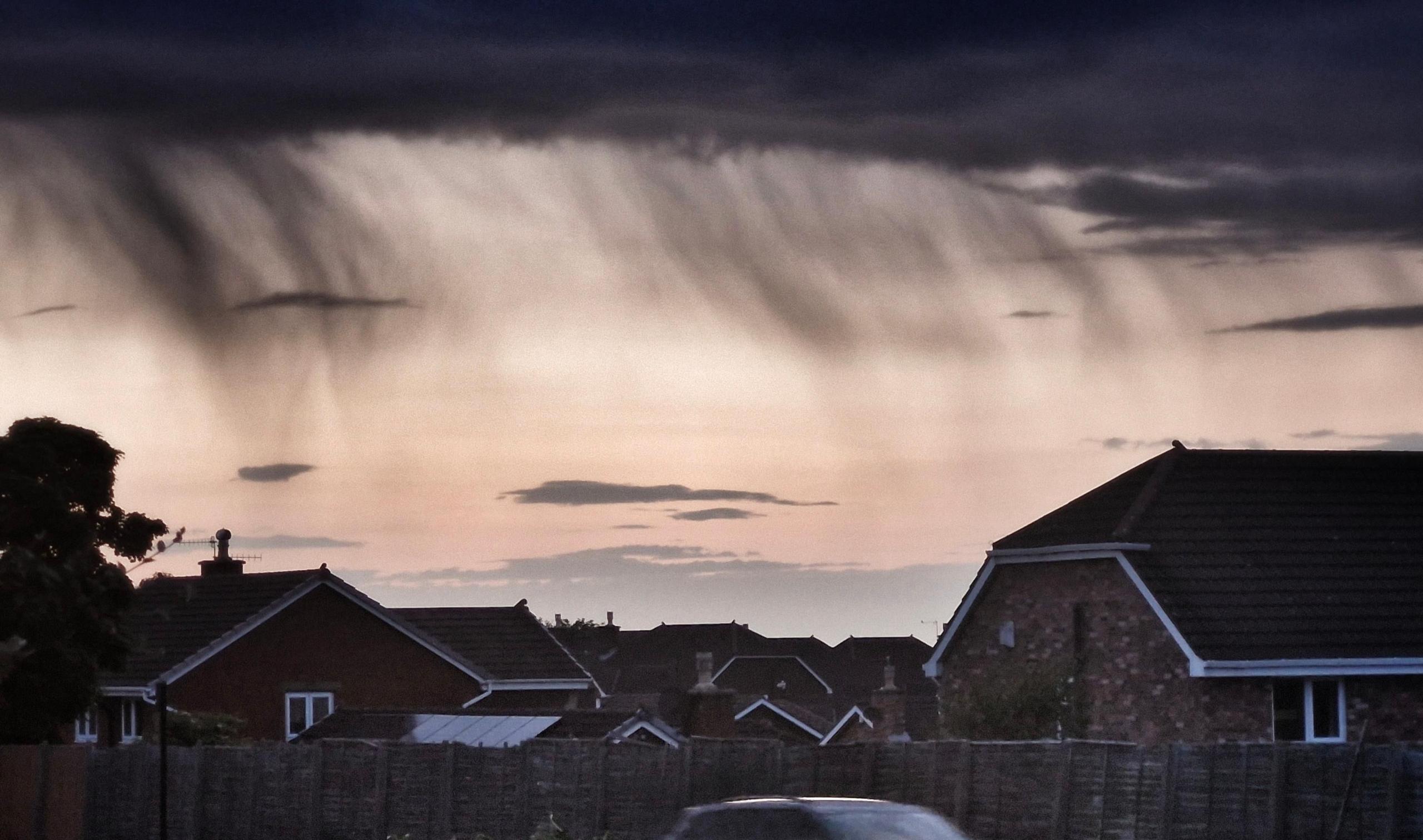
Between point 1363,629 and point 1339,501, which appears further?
point 1339,501

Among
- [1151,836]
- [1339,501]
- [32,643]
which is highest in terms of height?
[1339,501]

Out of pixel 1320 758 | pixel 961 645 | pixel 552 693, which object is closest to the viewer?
pixel 1320 758

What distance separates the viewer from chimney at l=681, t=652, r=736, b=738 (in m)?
41.9

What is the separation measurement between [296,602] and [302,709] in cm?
275

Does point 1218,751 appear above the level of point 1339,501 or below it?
below

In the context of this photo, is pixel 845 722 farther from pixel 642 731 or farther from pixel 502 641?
pixel 642 731

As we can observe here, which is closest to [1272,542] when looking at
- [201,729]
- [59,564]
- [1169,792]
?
[1169,792]

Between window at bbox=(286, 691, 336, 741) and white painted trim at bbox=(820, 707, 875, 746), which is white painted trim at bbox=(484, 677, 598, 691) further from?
white painted trim at bbox=(820, 707, 875, 746)

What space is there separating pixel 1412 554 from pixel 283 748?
2045 cm

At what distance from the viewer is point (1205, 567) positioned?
3177 centimetres

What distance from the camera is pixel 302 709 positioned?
1837 inches

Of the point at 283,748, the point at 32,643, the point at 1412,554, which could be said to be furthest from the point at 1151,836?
the point at 32,643

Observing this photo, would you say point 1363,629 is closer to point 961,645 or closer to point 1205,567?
point 1205,567

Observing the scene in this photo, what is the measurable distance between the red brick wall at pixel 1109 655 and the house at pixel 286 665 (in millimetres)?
17707
